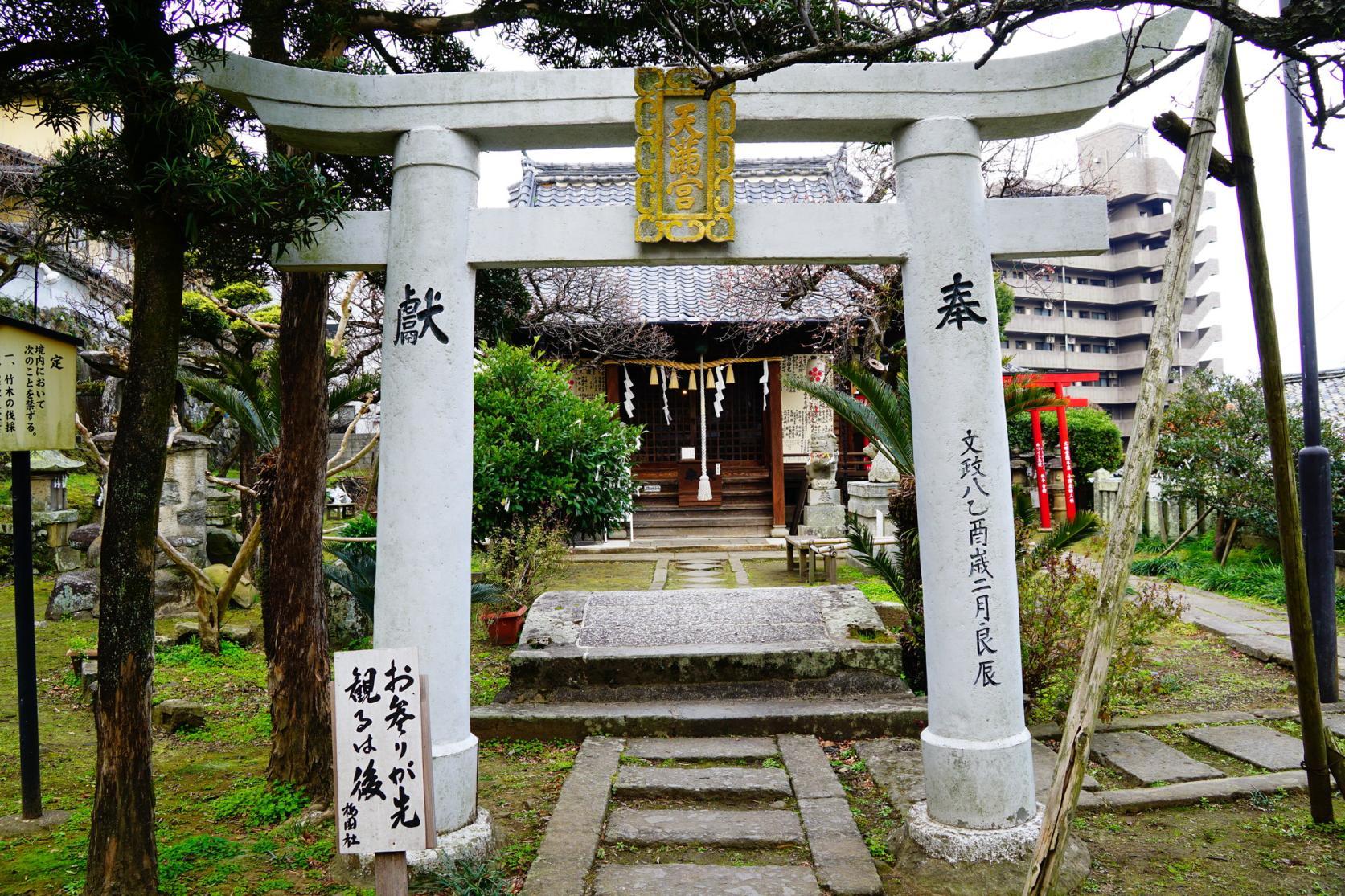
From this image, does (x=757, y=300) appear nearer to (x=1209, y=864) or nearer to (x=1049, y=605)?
(x=1049, y=605)

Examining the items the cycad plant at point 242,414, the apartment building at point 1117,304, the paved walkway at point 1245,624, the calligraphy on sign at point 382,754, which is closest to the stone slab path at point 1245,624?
the paved walkway at point 1245,624

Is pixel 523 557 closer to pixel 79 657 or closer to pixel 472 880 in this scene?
pixel 79 657

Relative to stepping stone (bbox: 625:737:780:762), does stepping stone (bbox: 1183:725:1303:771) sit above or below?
below

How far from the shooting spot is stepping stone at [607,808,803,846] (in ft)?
14.7

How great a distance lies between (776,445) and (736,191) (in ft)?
14.7

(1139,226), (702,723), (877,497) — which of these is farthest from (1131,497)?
(1139,226)

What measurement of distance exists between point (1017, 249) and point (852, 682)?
360 centimetres

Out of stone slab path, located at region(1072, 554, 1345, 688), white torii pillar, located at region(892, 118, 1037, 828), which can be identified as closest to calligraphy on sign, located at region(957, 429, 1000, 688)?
white torii pillar, located at region(892, 118, 1037, 828)

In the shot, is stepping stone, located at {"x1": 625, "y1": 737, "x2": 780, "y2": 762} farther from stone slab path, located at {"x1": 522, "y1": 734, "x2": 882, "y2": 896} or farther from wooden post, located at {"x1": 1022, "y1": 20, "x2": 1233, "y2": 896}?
wooden post, located at {"x1": 1022, "y1": 20, "x2": 1233, "y2": 896}

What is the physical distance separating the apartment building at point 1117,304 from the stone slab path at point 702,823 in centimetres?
3975

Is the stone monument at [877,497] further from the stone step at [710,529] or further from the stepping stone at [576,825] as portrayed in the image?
the stepping stone at [576,825]

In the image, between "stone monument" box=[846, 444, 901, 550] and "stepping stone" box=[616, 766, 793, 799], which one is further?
"stone monument" box=[846, 444, 901, 550]

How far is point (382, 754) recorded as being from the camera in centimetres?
318

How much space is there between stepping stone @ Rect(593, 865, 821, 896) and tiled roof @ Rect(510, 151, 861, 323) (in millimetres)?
10934
